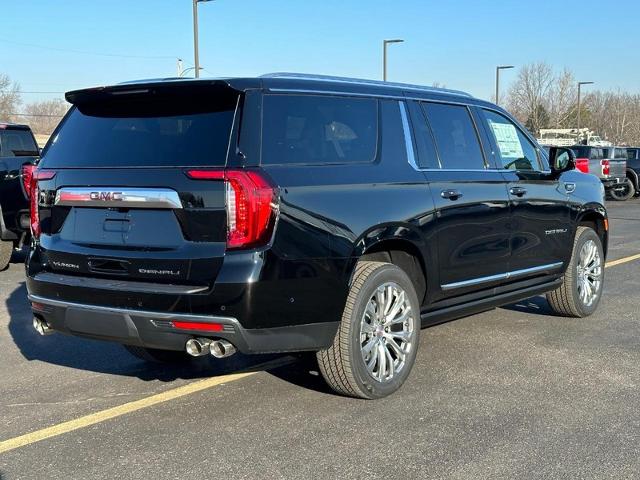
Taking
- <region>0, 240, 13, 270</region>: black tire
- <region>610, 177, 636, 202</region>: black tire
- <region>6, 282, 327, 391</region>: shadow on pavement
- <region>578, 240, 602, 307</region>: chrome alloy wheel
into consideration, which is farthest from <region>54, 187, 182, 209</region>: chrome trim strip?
<region>610, 177, 636, 202</region>: black tire

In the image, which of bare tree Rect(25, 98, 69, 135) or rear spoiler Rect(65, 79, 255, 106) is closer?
rear spoiler Rect(65, 79, 255, 106)

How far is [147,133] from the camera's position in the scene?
4.03 m

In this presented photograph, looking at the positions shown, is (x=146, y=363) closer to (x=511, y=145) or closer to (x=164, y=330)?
(x=164, y=330)

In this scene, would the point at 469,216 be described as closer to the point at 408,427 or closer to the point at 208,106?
the point at 408,427

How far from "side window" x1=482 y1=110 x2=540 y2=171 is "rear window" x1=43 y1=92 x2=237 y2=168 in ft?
8.68

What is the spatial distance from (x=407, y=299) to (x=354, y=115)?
1.20 meters

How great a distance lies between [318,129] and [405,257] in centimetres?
108

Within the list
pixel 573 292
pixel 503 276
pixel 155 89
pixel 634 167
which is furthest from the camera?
pixel 634 167

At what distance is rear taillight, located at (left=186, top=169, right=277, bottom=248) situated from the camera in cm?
363

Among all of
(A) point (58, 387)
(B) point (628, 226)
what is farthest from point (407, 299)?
(B) point (628, 226)

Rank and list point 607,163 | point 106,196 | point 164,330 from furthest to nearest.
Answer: point 607,163 → point 106,196 → point 164,330

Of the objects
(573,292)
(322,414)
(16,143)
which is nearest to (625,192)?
(573,292)

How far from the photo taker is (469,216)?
5.08 metres

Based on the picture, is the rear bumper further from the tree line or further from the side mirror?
the tree line
